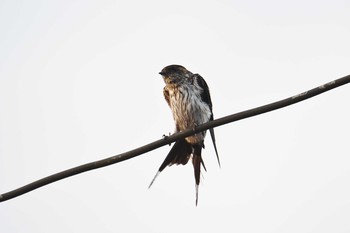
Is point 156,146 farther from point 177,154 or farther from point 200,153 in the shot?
point 200,153

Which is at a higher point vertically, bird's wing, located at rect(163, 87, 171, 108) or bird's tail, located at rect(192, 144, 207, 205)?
bird's wing, located at rect(163, 87, 171, 108)

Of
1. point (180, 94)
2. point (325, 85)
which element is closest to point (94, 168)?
point (325, 85)

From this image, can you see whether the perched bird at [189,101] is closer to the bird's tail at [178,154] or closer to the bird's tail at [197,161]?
the bird's tail at [197,161]

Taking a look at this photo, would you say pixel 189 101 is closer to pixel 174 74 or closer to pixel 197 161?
pixel 174 74

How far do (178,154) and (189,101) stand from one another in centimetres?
115

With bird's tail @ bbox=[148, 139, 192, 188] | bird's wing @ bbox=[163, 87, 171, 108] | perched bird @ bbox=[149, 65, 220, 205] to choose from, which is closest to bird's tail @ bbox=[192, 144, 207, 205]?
perched bird @ bbox=[149, 65, 220, 205]

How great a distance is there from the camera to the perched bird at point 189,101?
5953 mm

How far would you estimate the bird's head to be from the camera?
6.53 meters

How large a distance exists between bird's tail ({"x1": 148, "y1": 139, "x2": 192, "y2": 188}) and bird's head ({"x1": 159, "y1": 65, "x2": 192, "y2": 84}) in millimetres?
A: 1160

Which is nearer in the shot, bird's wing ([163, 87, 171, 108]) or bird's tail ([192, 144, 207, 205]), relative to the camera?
bird's tail ([192, 144, 207, 205])

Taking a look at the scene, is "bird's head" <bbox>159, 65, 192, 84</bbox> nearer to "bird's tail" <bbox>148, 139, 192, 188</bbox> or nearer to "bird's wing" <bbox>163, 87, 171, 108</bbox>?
"bird's wing" <bbox>163, 87, 171, 108</bbox>

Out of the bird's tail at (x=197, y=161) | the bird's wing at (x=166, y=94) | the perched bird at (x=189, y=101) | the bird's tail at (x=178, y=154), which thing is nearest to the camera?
the bird's tail at (x=178, y=154)

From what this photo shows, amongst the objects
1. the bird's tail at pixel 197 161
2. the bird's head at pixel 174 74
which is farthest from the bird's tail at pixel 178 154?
the bird's head at pixel 174 74

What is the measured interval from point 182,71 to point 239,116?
11.6 ft
